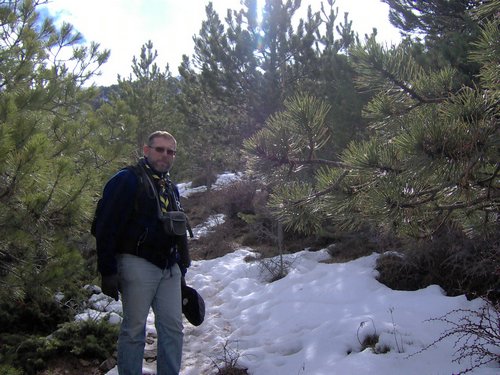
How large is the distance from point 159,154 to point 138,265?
900 millimetres

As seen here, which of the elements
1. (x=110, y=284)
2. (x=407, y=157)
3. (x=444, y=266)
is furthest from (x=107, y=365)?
(x=444, y=266)

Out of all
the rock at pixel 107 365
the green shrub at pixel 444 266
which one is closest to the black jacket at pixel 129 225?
the rock at pixel 107 365

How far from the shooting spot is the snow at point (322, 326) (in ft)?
10.8

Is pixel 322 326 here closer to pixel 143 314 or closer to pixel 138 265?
pixel 143 314

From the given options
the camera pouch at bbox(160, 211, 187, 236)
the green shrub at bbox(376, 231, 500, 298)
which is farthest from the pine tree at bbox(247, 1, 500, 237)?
the green shrub at bbox(376, 231, 500, 298)

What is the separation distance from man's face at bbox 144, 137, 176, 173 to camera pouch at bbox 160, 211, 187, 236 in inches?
16.6

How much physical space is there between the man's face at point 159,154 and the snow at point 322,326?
174 centimetres

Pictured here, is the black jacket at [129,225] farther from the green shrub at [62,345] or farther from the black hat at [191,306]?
the green shrub at [62,345]

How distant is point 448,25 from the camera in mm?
6922

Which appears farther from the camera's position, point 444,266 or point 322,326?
point 444,266

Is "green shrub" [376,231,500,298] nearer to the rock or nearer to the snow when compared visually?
the snow

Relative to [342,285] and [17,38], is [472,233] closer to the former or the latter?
[342,285]

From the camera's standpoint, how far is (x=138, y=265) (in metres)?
2.97

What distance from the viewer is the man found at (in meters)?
2.88
